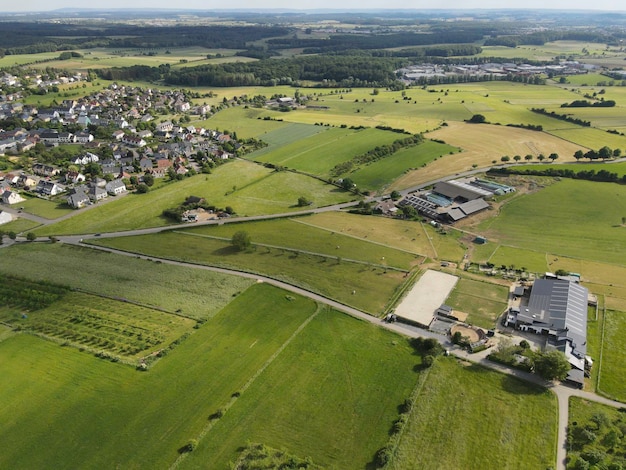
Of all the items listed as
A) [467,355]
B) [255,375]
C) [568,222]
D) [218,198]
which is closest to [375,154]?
[218,198]

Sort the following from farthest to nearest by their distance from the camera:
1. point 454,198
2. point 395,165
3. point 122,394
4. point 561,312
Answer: point 395,165 → point 454,198 → point 561,312 → point 122,394

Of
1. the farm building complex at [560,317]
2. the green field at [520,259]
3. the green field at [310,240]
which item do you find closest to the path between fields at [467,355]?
the farm building complex at [560,317]

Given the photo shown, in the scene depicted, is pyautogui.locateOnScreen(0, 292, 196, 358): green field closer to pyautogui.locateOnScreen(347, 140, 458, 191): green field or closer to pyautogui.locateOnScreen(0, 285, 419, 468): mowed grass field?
pyautogui.locateOnScreen(0, 285, 419, 468): mowed grass field

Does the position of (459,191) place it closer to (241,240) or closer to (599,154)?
(599,154)

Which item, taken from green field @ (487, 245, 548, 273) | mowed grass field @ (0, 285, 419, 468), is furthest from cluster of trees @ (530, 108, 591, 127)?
mowed grass field @ (0, 285, 419, 468)

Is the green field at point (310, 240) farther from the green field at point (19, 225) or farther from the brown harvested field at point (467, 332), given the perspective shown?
the green field at point (19, 225)
